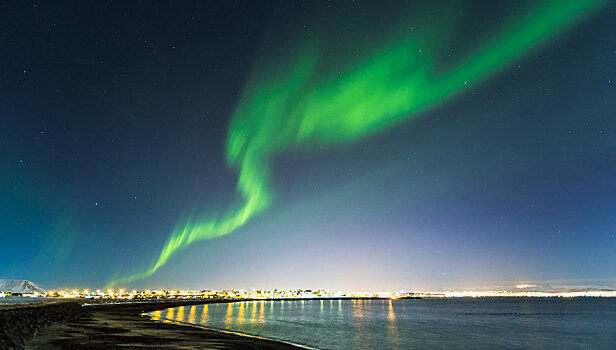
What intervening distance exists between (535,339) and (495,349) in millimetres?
14469

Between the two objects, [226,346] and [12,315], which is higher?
[12,315]

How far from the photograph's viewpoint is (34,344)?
27.5 m

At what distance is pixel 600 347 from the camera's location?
46.7 m

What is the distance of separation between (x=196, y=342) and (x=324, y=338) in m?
19.1

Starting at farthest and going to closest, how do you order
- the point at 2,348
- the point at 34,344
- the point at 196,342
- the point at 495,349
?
the point at 495,349
the point at 196,342
the point at 34,344
the point at 2,348

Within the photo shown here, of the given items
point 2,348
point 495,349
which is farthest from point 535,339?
point 2,348

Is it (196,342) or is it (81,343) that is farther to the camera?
(196,342)

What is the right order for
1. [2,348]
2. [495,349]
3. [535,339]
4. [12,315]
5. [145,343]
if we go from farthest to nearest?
[535,339] → [495,349] → [12,315] → [145,343] → [2,348]

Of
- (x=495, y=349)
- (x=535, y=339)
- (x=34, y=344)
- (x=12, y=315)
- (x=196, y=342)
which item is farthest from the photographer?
(x=535, y=339)

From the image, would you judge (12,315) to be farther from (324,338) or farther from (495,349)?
(495,349)

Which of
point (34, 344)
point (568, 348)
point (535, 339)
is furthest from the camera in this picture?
point (535, 339)

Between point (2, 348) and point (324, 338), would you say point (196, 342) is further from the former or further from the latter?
point (324, 338)

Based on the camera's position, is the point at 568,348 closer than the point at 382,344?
No

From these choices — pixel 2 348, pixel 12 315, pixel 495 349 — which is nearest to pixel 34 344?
pixel 2 348
